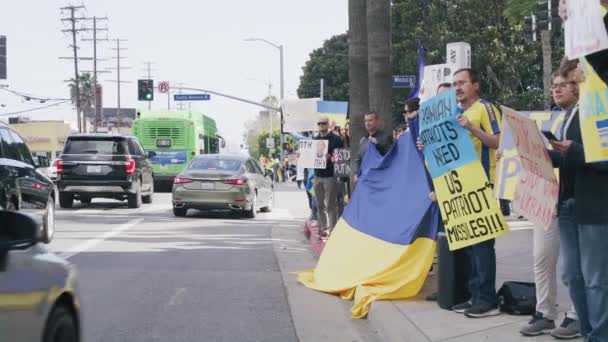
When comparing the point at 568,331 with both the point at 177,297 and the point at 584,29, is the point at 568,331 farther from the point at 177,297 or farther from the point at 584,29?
the point at 177,297

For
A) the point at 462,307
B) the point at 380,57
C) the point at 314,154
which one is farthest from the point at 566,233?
the point at 314,154

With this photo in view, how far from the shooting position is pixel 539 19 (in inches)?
925

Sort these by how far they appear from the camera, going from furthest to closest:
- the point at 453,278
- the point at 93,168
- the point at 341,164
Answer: the point at 93,168 → the point at 341,164 → the point at 453,278

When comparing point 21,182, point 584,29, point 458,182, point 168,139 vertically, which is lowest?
point 21,182

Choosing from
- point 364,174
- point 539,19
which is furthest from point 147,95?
point 364,174

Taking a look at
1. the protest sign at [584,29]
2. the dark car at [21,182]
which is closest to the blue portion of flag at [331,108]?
the dark car at [21,182]

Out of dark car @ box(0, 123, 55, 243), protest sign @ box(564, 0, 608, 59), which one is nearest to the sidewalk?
protest sign @ box(564, 0, 608, 59)

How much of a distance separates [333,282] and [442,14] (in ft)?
119

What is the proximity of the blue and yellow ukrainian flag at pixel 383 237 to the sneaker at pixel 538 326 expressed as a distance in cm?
210

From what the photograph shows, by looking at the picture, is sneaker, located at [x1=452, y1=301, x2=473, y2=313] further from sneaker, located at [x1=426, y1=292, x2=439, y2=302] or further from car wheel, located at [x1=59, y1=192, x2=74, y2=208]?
car wheel, located at [x1=59, y1=192, x2=74, y2=208]

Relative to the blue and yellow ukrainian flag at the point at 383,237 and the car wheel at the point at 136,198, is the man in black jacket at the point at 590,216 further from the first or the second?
the car wheel at the point at 136,198

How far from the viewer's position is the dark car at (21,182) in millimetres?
13548

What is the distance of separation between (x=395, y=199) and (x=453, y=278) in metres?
1.75

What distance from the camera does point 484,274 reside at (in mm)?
7734
